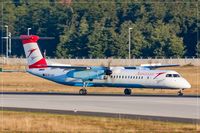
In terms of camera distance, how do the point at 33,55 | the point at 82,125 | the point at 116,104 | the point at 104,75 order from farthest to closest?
the point at 33,55
the point at 104,75
the point at 116,104
the point at 82,125

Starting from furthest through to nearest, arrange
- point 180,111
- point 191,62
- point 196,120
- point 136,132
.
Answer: point 191,62 < point 180,111 < point 196,120 < point 136,132

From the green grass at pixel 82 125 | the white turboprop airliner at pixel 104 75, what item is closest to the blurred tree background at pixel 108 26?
the white turboprop airliner at pixel 104 75

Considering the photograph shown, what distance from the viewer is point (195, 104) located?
60750 millimetres

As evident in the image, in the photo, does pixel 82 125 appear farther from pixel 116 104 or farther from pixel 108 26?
pixel 108 26

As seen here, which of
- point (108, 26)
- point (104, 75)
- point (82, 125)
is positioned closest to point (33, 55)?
point (104, 75)

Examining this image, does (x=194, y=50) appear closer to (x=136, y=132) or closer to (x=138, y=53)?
(x=138, y=53)

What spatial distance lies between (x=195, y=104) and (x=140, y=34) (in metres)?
86.0

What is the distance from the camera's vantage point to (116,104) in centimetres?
6066

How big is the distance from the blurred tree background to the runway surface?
72.8 metres

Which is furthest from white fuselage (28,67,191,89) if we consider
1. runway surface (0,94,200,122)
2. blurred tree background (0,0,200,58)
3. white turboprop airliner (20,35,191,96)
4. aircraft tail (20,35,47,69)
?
blurred tree background (0,0,200,58)

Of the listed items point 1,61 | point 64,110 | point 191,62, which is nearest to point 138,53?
point 191,62

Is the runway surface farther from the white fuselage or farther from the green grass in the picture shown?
the white fuselage

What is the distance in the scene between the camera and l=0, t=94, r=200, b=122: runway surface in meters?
53.3

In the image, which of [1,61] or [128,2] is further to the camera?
[128,2]
